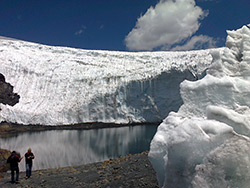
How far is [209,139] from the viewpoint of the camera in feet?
6.50

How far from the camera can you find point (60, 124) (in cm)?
1902


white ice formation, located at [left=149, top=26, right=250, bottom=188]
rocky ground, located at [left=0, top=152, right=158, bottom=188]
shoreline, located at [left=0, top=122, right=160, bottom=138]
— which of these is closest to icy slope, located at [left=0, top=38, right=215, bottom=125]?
shoreline, located at [left=0, top=122, right=160, bottom=138]

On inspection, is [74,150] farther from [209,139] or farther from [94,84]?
[94,84]

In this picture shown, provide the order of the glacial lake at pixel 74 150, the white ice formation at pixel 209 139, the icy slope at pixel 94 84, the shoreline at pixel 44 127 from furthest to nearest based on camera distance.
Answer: the icy slope at pixel 94 84 < the shoreline at pixel 44 127 < the glacial lake at pixel 74 150 < the white ice formation at pixel 209 139

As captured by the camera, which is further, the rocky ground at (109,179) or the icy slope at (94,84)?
the icy slope at (94,84)

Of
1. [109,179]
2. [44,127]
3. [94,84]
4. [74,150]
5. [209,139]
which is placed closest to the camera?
[209,139]

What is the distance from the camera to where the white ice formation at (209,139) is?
1937mm

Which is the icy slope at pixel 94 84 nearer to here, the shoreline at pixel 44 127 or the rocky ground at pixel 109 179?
the shoreline at pixel 44 127

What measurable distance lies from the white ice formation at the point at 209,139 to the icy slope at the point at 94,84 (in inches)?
638

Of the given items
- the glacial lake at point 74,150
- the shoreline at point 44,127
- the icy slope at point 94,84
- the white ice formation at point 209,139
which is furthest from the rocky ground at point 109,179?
the icy slope at point 94,84

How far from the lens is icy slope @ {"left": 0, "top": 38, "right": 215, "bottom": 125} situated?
62.3ft

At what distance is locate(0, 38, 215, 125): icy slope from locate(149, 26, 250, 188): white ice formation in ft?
53.2

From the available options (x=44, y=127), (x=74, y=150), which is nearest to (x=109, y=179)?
(x=74, y=150)

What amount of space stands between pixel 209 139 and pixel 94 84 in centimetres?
1895
